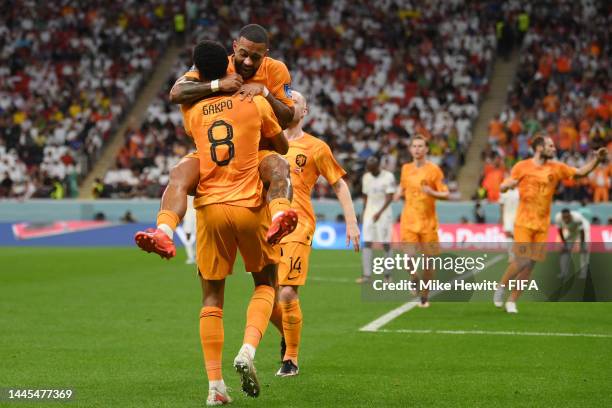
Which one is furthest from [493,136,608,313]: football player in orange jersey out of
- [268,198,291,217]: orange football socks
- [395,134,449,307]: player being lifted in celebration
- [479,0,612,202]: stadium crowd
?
[479,0,612,202]: stadium crowd

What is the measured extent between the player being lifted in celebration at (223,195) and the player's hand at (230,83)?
65 millimetres

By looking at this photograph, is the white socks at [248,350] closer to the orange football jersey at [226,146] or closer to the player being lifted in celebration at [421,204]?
the orange football jersey at [226,146]

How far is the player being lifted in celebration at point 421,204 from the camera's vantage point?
48.5 feet

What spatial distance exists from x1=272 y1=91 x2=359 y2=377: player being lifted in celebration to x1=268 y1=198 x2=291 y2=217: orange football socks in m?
1.87

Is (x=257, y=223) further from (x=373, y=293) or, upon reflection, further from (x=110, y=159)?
(x=110, y=159)

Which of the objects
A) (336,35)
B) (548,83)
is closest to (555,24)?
(548,83)

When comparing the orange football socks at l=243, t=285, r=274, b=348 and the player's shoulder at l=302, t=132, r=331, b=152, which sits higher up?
the player's shoulder at l=302, t=132, r=331, b=152

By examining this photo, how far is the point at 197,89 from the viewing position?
22.7 ft

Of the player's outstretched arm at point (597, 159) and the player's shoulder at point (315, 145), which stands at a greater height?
the player's shoulder at point (315, 145)

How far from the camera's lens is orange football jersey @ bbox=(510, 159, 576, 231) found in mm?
13750

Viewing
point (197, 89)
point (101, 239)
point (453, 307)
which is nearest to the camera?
point (197, 89)

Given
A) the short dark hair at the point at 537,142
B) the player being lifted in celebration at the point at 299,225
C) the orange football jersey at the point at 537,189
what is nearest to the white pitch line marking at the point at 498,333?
the orange football jersey at the point at 537,189

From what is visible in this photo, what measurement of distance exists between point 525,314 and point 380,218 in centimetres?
609

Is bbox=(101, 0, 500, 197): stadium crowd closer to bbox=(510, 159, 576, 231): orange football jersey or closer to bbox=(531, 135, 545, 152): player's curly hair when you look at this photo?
bbox=(510, 159, 576, 231): orange football jersey
